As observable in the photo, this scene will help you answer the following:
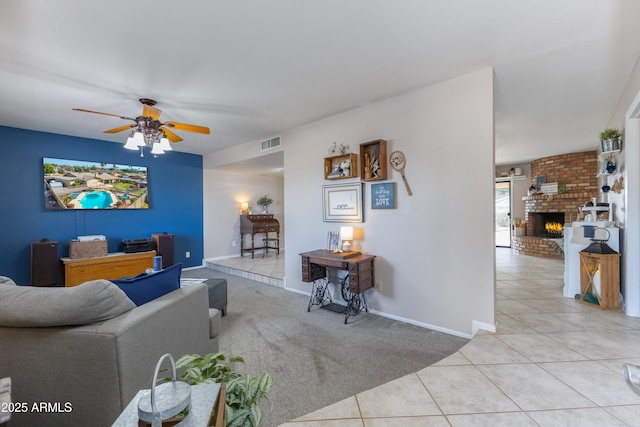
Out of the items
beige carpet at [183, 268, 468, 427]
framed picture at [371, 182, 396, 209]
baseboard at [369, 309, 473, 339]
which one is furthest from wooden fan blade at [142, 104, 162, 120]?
baseboard at [369, 309, 473, 339]

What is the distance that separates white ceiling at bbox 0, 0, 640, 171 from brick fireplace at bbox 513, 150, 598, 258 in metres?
3.26

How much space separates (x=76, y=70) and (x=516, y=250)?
30.1ft

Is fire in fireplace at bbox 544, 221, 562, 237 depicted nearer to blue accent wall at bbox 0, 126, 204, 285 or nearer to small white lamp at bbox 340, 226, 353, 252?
small white lamp at bbox 340, 226, 353, 252

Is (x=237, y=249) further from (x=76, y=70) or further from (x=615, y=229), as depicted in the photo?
(x=615, y=229)

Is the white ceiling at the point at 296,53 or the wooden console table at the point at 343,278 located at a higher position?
the white ceiling at the point at 296,53

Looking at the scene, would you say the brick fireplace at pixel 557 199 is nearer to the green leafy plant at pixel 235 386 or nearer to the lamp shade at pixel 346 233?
the lamp shade at pixel 346 233

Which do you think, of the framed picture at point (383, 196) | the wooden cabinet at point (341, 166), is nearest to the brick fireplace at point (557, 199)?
the framed picture at point (383, 196)

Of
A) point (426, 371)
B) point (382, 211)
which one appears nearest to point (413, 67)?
point (382, 211)

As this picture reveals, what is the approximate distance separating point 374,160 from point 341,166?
0.47m

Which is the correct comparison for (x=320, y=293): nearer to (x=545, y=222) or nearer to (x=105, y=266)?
(x=105, y=266)

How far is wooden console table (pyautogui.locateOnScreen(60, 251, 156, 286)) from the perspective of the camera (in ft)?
14.3

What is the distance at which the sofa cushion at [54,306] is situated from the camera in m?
1.31

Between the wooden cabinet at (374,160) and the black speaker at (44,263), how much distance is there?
4.82m

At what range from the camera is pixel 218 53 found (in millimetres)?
2348
